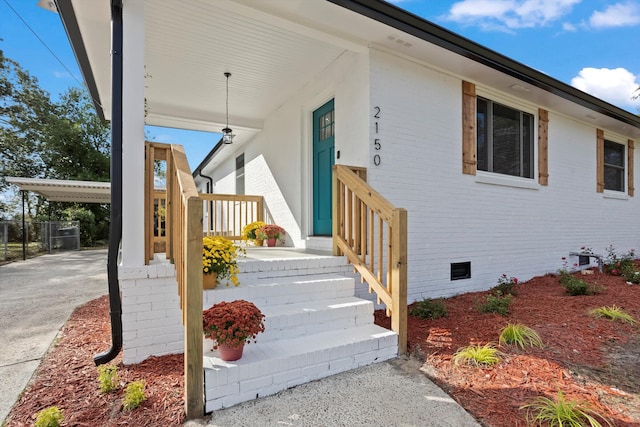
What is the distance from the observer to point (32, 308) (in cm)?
442

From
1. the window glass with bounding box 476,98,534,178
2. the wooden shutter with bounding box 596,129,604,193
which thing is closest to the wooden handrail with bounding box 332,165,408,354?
the window glass with bounding box 476,98,534,178

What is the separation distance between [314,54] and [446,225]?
3.02 meters

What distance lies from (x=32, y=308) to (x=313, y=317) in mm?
4173

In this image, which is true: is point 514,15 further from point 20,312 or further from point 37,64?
point 37,64

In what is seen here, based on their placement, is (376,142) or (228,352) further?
(376,142)

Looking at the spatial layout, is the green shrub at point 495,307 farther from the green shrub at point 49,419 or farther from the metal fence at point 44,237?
the metal fence at point 44,237

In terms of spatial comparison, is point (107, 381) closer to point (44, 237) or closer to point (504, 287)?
point (504, 287)

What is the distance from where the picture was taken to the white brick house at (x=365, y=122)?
288cm

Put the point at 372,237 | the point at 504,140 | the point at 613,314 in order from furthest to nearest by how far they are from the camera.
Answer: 1. the point at 504,140
2. the point at 613,314
3. the point at 372,237

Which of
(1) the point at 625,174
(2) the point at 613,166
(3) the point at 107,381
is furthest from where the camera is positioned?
(1) the point at 625,174

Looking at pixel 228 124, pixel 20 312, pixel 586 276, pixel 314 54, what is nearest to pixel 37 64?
pixel 228 124

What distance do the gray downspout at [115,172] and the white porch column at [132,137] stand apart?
0.03 metres

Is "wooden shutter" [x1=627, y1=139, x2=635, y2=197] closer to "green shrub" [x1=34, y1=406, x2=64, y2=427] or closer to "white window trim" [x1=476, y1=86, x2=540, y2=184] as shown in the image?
"white window trim" [x1=476, y1=86, x2=540, y2=184]

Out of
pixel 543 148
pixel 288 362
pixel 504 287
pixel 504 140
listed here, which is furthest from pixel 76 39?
pixel 543 148
